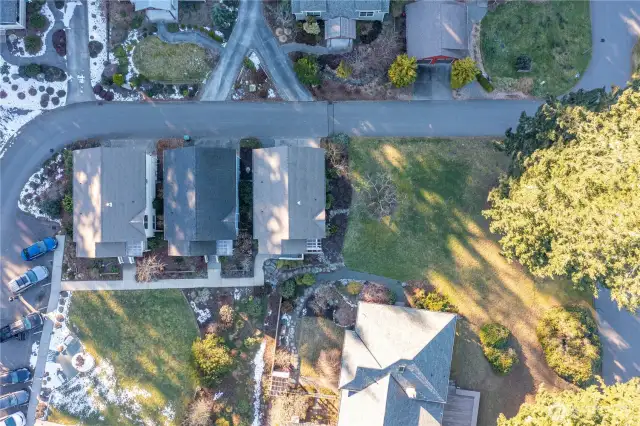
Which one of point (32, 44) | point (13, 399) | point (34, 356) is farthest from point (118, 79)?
point (13, 399)

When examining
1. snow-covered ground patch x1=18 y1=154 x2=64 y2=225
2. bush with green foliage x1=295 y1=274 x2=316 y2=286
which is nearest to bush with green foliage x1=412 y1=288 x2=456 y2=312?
bush with green foliage x1=295 y1=274 x2=316 y2=286

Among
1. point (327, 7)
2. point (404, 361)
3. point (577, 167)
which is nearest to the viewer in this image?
point (577, 167)

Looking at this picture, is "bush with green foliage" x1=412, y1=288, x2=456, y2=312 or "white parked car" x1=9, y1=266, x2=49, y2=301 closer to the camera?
"bush with green foliage" x1=412, y1=288, x2=456, y2=312

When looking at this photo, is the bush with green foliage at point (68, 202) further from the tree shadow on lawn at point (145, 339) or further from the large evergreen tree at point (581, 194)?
the large evergreen tree at point (581, 194)

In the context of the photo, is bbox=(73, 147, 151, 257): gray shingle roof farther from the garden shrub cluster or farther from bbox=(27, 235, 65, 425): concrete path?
the garden shrub cluster

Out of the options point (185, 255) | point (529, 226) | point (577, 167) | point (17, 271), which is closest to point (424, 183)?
point (529, 226)

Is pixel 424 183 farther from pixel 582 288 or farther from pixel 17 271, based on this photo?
pixel 17 271

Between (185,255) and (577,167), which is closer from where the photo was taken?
(577,167)
